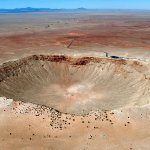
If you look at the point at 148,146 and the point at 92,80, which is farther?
the point at 92,80

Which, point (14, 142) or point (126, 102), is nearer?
point (14, 142)

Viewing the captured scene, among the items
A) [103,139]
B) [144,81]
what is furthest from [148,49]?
[103,139]

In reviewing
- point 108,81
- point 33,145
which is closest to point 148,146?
point 33,145

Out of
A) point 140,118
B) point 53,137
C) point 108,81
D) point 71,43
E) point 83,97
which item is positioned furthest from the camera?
point 71,43

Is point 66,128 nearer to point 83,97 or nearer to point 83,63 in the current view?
point 83,97

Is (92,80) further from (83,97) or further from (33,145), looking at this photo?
(33,145)

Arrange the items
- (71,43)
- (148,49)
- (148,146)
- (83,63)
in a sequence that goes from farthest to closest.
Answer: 1. (71,43)
2. (148,49)
3. (83,63)
4. (148,146)

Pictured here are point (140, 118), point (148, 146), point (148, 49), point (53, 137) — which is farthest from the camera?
point (148, 49)

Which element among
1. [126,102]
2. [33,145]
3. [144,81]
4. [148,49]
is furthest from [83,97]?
[148,49]

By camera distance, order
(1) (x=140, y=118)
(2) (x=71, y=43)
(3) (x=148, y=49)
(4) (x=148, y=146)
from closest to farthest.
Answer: (4) (x=148, y=146) → (1) (x=140, y=118) → (3) (x=148, y=49) → (2) (x=71, y=43)
